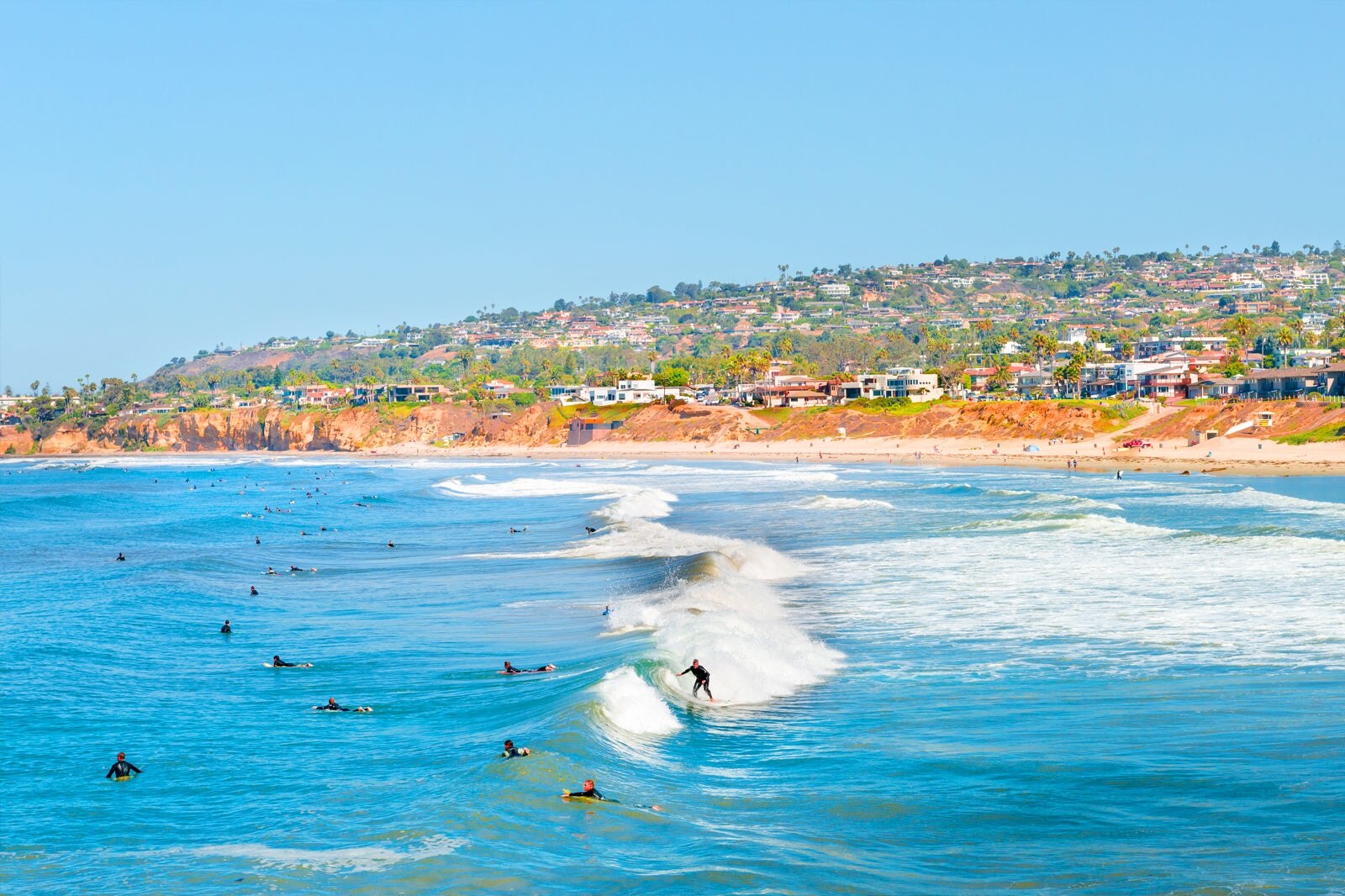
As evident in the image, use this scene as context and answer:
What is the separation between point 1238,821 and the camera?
17672 millimetres

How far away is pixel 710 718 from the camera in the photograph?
83.4 feet

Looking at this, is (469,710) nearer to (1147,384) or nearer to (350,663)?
(350,663)

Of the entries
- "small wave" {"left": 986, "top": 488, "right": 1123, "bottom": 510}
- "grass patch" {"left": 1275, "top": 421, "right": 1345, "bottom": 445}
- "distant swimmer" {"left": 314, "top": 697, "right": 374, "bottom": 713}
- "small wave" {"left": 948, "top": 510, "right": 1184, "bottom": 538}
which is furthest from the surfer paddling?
"grass patch" {"left": 1275, "top": 421, "right": 1345, "bottom": 445}

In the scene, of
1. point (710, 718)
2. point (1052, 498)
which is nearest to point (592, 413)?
point (1052, 498)

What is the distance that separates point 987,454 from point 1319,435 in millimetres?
30542

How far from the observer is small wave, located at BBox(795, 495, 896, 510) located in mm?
71125

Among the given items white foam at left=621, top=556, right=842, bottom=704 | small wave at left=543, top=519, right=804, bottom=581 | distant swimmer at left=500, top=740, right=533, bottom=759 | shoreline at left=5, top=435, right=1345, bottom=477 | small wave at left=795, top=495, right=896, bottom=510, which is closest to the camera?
distant swimmer at left=500, top=740, right=533, bottom=759

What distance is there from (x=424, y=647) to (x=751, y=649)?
29.3ft

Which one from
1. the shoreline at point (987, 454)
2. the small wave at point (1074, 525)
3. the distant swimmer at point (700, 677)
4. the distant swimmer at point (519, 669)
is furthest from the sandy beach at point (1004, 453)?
the distant swimmer at point (700, 677)

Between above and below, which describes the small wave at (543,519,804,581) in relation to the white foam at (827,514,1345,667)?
below

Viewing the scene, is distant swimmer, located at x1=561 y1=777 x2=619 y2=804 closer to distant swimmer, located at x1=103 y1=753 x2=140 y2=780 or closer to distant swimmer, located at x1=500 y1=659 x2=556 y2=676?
distant swimmer, located at x1=103 y1=753 x2=140 y2=780

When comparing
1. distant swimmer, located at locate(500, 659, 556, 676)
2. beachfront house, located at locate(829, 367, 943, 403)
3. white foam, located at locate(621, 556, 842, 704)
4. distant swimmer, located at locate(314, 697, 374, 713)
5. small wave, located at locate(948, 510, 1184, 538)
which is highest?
beachfront house, located at locate(829, 367, 943, 403)

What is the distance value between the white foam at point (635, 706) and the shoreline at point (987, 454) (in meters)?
72.9

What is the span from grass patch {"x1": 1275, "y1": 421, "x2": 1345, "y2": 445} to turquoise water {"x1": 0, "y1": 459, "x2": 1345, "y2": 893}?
5125 cm
